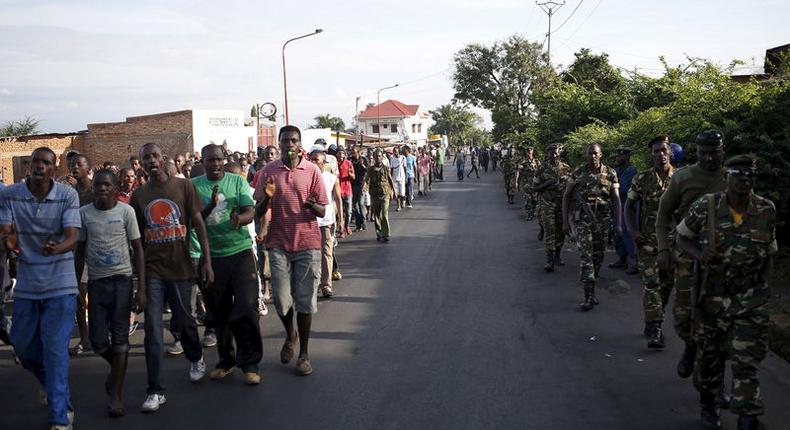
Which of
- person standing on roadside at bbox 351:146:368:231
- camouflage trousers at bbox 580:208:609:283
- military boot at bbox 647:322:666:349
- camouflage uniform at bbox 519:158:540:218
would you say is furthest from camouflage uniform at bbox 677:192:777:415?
camouflage uniform at bbox 519:158:540:218

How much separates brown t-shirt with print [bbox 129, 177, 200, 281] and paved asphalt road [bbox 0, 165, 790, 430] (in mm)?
1026

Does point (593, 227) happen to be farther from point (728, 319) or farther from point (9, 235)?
point (9, 235)

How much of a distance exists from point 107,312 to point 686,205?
4412 mm

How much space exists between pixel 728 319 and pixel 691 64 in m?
12.1

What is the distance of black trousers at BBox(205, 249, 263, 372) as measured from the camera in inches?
232

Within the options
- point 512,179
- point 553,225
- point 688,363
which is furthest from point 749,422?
point 512,179

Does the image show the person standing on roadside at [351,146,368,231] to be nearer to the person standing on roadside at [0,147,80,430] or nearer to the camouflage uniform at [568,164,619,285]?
the camouflage uniform at [568,164,619,285]

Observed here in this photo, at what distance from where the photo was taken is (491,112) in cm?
4991

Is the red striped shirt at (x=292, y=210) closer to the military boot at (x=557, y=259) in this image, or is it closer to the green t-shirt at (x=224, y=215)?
the green t-shirt at (x=224, y=215)

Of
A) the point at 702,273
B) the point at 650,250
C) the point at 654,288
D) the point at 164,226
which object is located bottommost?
the point at 654,288

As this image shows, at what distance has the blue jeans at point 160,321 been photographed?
17.5 ft

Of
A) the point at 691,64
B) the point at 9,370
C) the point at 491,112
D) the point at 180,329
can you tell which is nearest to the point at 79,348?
the point at 9,370

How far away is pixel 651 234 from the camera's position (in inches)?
270

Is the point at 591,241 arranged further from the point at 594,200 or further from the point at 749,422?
the point at 749,422
